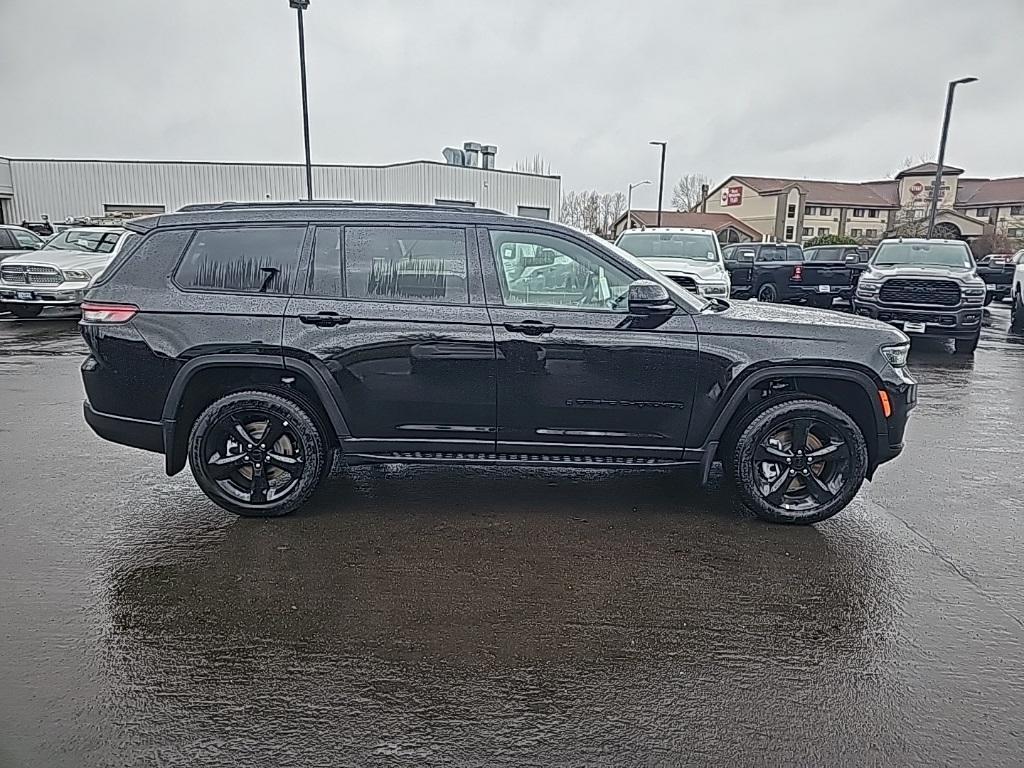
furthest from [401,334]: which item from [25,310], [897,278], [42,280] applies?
[25,310]

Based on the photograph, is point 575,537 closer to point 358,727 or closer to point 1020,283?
point 358,727

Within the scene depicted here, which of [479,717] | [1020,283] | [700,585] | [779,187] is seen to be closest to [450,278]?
[700,585]

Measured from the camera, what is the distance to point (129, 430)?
4.57 m

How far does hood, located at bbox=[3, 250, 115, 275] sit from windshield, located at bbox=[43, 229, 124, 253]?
48 centimetres

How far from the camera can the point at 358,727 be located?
275 cm

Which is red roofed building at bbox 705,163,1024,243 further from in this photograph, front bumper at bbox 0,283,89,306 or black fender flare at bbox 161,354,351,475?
black fender flare at bbox 161,354,351,475

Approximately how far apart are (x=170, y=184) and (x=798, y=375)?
40097 mm

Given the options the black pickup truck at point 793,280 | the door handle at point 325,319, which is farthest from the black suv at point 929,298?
the door handle at point 325,319

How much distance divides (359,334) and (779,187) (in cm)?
7163

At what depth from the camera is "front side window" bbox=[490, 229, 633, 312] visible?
4523mm

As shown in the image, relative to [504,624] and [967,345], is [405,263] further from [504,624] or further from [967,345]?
[967,345]

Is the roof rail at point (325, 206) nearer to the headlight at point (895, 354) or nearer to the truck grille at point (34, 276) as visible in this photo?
the headlight at point (895, 354)

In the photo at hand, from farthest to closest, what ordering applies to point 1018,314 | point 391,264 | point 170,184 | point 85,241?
point 170,184, point 85,241, point 1018,314, point 391,264

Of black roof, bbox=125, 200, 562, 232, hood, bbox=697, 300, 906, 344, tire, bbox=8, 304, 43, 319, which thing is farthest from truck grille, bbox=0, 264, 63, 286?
hood, bbox=697, 300, 906, 344
